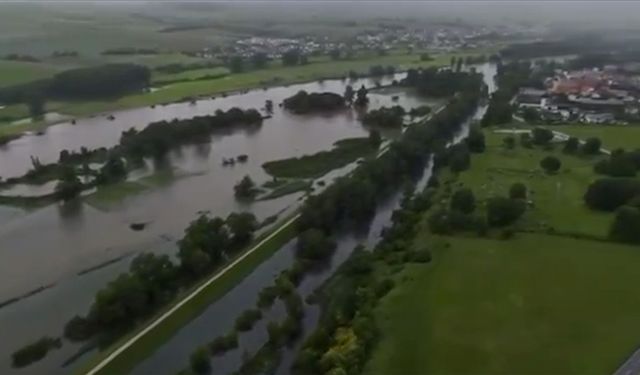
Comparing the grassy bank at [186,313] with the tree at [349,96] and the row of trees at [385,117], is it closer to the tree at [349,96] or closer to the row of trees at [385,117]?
the row of trees at [385,117]

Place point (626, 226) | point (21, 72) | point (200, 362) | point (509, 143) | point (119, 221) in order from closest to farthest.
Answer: point (200, 362)
point (626, 226)
point (119, 221)
point (509, 143)
point (21, 72)

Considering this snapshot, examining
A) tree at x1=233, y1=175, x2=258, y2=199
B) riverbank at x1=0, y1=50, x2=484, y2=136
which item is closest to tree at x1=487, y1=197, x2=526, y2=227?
tree at x1=233, y1=175, x2=258, y2=199

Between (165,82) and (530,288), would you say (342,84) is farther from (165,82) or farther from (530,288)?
(530,288)

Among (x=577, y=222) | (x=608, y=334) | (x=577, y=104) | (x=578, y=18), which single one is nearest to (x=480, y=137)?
(x=577, y=222)

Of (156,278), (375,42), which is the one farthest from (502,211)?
(375,42)

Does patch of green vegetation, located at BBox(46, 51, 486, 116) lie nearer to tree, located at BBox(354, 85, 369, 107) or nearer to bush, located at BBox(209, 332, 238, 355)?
tree, located at BBox(354, 85, 369, 107)

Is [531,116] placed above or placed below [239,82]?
below

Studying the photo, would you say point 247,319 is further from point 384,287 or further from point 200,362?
point 384,287
